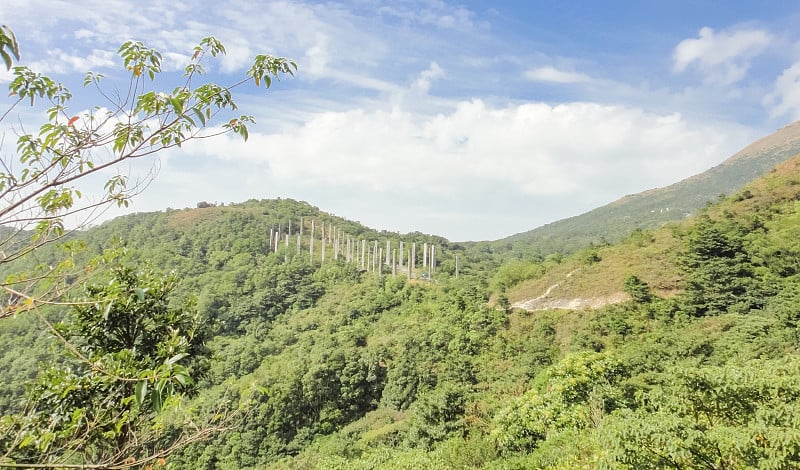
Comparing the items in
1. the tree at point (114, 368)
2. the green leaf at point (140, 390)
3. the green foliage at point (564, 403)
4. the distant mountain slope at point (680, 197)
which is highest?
the distant mountain slope at point (680, 197)

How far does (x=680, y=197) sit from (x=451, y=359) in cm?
9091

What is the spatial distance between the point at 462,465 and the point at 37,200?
42.9 ft

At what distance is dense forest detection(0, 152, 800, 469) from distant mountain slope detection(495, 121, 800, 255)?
49892 millimetres

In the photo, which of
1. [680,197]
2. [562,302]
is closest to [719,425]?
[562,302]

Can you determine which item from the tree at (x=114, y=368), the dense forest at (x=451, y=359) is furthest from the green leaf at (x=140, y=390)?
the tree at (x=114, y=368)

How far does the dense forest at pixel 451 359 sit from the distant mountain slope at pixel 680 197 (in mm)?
49892

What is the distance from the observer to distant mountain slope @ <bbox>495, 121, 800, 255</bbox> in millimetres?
80669

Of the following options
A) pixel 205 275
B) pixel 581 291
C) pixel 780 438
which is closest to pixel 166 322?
pixel 780 438

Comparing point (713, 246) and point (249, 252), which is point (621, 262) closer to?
point (713, 246)

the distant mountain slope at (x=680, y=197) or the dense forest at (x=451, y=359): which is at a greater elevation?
the distant mountain slope at (x=680, y=197)

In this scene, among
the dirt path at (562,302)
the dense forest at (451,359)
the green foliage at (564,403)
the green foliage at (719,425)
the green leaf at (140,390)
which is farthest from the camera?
the dirt path at (562,302)

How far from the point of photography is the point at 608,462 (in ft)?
21.8

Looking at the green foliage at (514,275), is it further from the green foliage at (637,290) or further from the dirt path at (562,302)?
the green foliage at (637,290)

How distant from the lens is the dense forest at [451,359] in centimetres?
450
